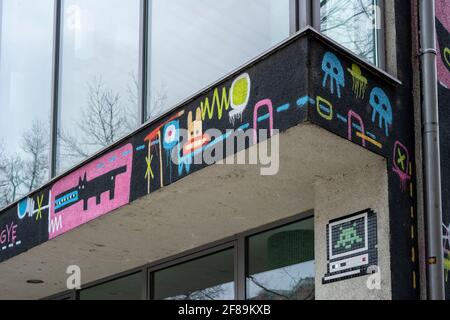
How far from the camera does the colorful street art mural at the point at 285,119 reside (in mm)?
5652

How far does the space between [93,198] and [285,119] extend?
7.49 ft

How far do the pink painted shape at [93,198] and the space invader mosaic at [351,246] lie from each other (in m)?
1.66

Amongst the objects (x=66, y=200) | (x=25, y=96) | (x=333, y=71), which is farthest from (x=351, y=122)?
(x=25, y=96)

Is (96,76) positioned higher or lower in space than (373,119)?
higher

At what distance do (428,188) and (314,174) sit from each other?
777 mm

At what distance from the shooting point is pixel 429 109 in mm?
6270

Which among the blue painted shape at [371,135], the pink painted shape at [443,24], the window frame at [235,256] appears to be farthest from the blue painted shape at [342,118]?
the window frame at [235,256]

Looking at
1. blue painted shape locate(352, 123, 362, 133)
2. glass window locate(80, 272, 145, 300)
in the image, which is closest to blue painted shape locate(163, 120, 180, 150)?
blue painted shape locate(352, 123, 362, 133)

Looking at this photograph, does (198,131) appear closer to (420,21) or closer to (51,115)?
(420,21)

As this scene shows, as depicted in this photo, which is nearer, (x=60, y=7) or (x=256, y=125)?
(x=256, y=125)

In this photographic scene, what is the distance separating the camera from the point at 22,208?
27.6ft

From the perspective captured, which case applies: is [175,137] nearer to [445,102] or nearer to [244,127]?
[244,127]
